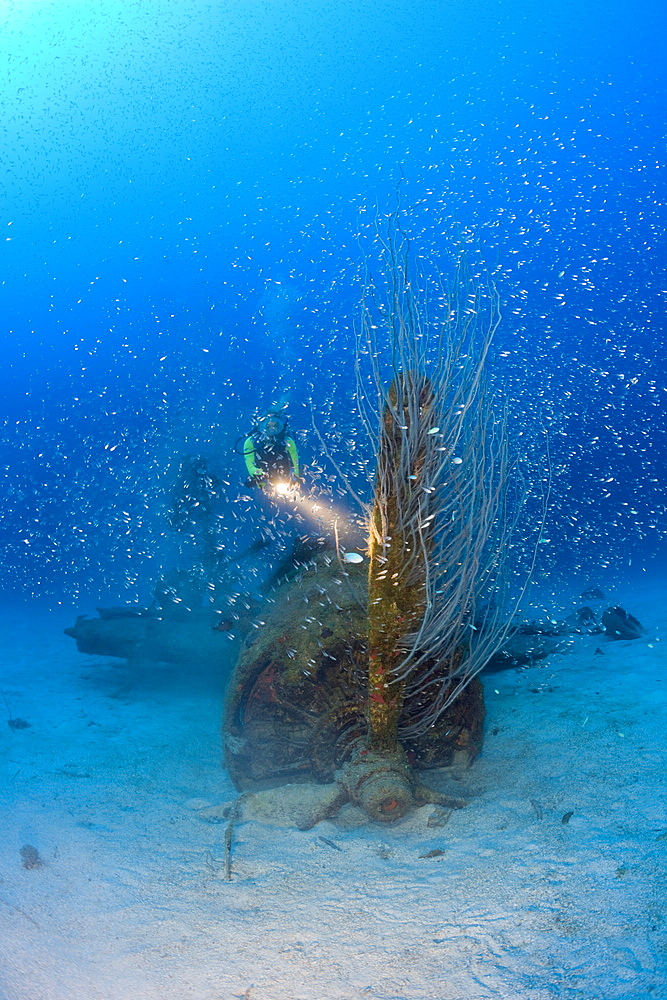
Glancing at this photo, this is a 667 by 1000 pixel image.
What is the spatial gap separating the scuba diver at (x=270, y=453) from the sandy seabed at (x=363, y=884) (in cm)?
392

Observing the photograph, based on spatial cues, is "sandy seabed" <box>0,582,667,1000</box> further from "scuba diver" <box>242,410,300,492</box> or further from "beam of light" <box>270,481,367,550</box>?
"scuba diver" <box>242,410,300,492</box>

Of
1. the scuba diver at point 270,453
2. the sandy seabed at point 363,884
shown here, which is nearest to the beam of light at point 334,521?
the scuba diver at point 270,453

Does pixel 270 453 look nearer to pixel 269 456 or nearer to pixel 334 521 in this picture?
pixel 269 456

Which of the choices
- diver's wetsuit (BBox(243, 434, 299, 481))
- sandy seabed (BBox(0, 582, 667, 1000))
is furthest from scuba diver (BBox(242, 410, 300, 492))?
sandy seabed (BBox(0, 582, 667, 1000))

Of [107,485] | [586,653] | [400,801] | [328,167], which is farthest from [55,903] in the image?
[107,485]

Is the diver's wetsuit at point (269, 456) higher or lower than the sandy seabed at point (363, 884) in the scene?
higher

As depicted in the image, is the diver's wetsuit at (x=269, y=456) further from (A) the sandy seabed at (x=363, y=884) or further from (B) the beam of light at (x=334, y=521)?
(A) the sandy seabed at (x=363, y=884)

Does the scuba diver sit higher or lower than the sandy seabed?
higher

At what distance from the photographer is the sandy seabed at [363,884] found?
2.48 meters

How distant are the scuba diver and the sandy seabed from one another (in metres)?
3.92

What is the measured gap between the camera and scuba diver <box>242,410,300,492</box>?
794 centimetres

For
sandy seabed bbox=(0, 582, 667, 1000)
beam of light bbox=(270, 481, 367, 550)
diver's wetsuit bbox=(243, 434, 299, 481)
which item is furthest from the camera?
diver's wetsuit bbox=(243, 434, 299, 481)

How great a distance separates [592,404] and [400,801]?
62.0m

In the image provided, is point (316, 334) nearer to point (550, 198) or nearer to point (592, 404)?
point (550, 198)
